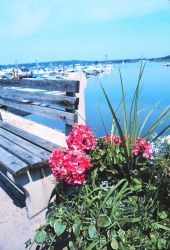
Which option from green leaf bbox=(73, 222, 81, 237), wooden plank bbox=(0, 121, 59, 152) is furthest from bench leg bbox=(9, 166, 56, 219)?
green leaf bbox=(73, 222, 81, 237)

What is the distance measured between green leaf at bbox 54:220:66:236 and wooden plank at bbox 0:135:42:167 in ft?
2.29

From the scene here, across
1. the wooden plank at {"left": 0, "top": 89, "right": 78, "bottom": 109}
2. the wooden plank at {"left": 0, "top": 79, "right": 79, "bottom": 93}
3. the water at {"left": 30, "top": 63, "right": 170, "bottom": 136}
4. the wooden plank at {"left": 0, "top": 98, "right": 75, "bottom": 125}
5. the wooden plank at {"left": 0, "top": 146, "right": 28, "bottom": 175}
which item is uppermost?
the wooden plank at {"left": 0, "top": 79, "right": 79, "bottom": 93}

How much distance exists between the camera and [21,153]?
8.93ft

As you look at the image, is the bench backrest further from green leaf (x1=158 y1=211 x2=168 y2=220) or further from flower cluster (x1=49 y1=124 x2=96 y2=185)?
green leaf (x1=158 y1=211 x2=168 y2=220)

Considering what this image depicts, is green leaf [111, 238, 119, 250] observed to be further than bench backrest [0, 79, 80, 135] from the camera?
No

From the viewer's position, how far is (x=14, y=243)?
238 cm

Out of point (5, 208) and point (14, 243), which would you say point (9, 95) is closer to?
point (5, 208)

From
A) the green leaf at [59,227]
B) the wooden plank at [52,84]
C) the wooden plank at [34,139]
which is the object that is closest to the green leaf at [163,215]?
the green leaf at [59,227]

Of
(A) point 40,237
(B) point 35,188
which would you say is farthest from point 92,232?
(B) point 35,188

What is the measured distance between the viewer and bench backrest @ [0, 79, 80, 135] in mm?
3193

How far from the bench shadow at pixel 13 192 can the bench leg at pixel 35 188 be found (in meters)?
0.30

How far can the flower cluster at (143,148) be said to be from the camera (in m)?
1.92

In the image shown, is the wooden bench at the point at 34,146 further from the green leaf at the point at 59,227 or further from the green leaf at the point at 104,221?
the green leaf at the point at 104,221

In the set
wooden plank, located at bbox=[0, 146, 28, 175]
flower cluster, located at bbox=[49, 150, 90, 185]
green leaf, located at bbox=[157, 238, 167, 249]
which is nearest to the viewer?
green leaf, located at bbox=[157, 238, 167, 249]
